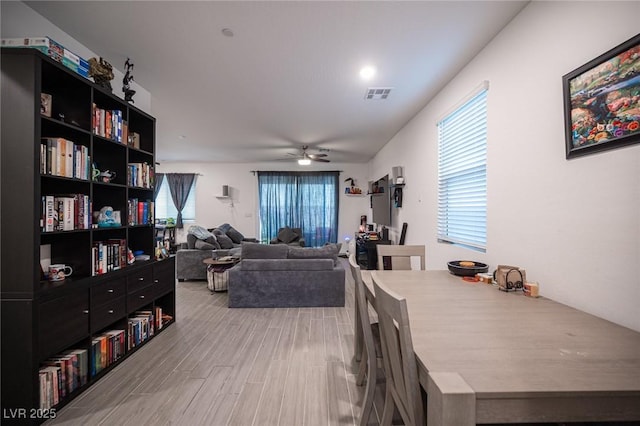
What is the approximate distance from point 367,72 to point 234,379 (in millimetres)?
3099

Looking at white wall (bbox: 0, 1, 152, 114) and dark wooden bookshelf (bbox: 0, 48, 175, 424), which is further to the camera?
white wall (bbox: 0, 1, 152, 114)

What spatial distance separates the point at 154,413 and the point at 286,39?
2.94 meters

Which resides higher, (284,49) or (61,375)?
(284,49)

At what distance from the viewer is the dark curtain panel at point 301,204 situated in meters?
7.49

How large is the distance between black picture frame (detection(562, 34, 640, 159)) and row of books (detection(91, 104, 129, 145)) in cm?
326

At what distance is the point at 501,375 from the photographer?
2.52ft

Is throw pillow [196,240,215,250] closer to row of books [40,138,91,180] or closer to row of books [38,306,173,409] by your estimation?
row of books [38,306,173,409]

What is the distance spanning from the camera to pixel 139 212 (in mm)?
2574

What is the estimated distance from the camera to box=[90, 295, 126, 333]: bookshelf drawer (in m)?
1.91

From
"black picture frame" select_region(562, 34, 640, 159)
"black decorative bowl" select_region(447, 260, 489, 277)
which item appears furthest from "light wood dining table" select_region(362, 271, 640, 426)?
"black picture frame" select_region(562, 34, 640, 159)

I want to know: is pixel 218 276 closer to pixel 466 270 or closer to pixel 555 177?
pixel 466 270

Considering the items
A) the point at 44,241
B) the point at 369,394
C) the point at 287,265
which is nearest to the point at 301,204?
the point at 287,265

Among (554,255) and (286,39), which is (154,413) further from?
(286,39)

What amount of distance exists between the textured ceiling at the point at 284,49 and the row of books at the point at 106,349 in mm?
2498
